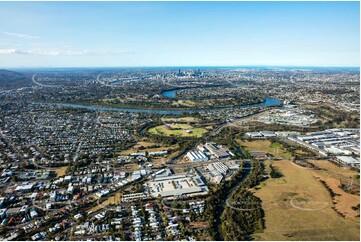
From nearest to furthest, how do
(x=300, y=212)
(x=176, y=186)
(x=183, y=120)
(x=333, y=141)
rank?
(x=300, y=212)
(x=176, y=186)
(x=333, y=141)
(x=183, y=120)

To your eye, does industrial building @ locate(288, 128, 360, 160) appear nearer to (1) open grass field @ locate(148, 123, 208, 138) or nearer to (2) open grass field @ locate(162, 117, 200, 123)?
(1) open grass field @ locate(148, 123, 208, 138)

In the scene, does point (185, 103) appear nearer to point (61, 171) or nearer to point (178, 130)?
point (178, 130)

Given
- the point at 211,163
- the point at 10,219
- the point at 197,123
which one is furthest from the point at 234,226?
the point at 197,123

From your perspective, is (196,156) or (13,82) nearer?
(196,156)

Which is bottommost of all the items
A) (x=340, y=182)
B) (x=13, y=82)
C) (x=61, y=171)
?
(x=61, y=171)

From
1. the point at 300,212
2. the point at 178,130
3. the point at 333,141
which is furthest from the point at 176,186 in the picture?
the point at 333,141

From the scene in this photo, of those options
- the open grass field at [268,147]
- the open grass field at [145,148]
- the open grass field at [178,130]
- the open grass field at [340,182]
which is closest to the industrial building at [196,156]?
the open grass field at [145,148]

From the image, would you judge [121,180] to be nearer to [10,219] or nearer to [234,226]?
[10,219]

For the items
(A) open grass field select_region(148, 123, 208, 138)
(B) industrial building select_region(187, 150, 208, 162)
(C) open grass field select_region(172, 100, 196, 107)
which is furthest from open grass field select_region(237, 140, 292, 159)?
(C) open grass field select_region(172, 100, 196, 107)
